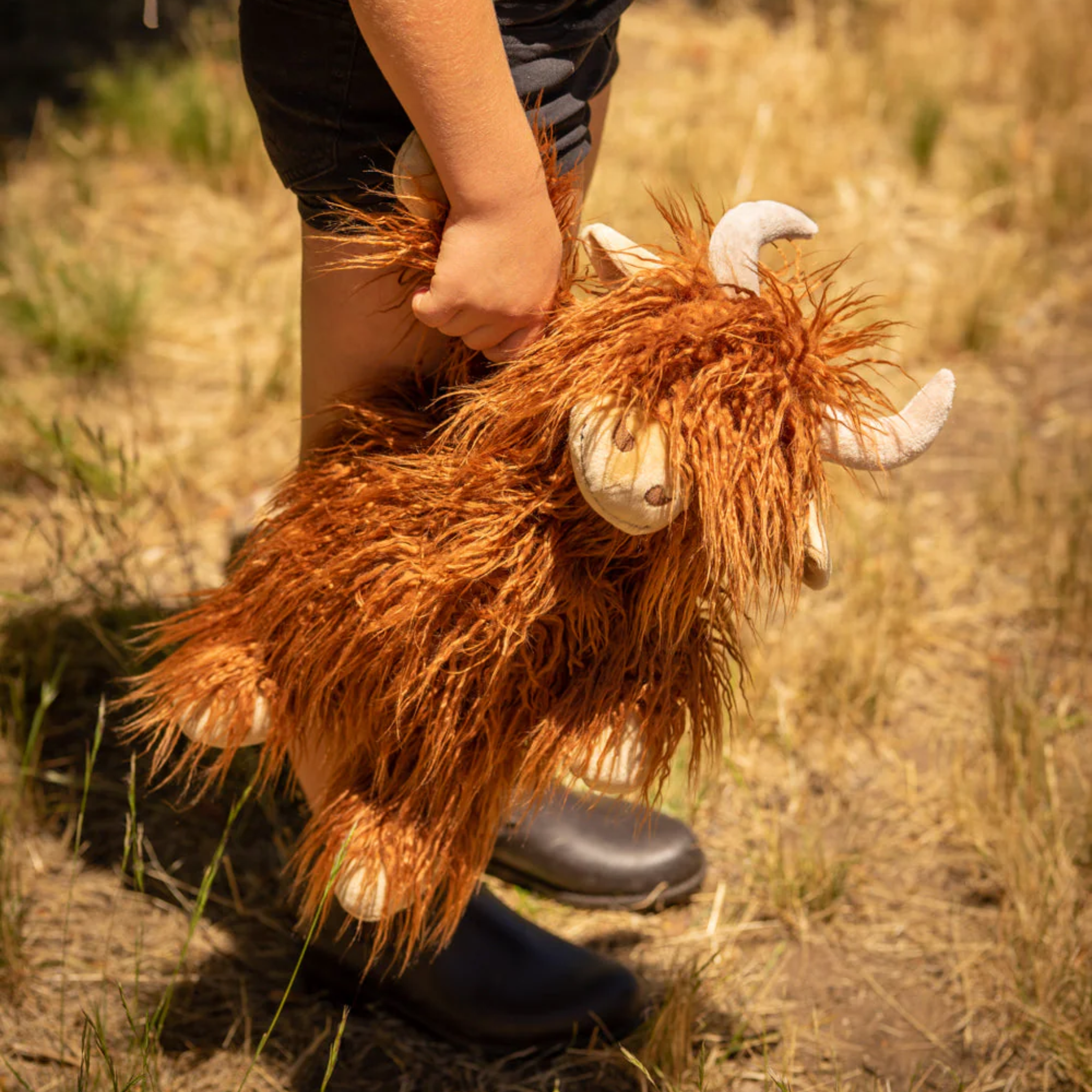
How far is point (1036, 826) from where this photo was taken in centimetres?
153

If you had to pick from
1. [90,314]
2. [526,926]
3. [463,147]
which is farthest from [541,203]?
[90,314]

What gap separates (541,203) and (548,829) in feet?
2.92

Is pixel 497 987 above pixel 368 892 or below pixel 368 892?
below

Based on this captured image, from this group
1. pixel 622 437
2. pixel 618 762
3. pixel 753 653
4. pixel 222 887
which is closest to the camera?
pixel 622 437

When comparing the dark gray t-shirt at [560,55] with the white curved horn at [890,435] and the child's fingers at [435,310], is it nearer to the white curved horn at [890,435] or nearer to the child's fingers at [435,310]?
the child's fingers at [435,310]

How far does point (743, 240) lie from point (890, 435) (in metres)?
0.20

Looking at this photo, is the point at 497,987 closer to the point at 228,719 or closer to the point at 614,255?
the point at 228,719

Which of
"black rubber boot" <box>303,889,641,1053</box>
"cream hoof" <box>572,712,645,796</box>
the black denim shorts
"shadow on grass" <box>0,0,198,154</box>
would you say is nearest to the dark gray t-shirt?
the black denim shorts

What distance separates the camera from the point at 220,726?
1.07 meters

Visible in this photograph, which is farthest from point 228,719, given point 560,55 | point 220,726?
point 560,55

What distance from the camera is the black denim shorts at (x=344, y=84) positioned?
3.14 feet

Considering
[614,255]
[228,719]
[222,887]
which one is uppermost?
[614,255]

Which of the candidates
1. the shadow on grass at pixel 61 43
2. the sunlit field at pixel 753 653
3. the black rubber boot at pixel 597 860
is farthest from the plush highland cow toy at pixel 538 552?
the shadow on grass at pixel 61 43

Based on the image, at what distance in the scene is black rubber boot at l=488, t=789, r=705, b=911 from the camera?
4.97ft
